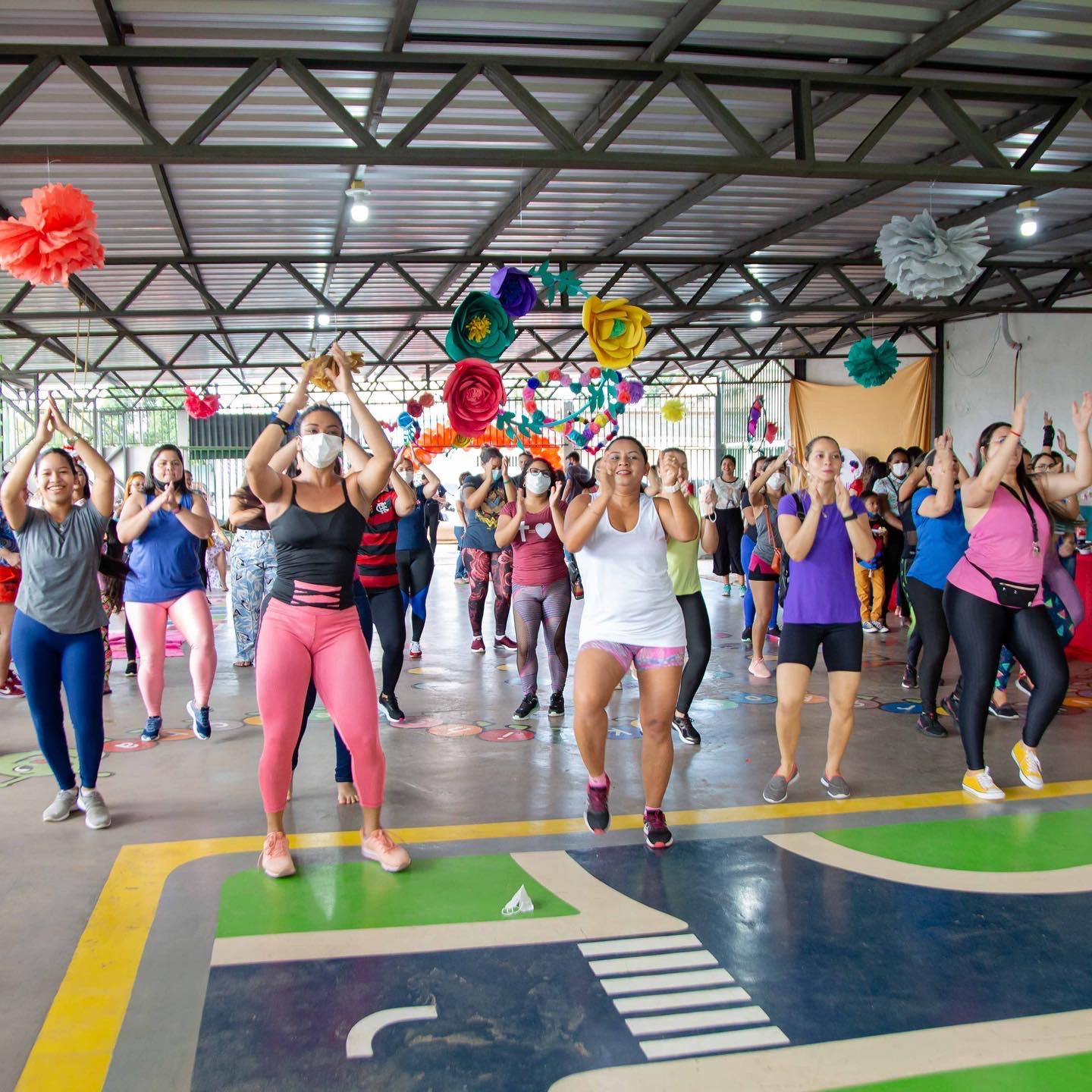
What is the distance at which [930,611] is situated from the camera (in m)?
6.31

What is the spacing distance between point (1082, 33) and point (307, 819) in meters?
7.06

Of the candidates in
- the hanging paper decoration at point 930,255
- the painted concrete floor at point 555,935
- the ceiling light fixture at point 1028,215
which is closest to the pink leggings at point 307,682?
the painted concrete floor at point 555,935

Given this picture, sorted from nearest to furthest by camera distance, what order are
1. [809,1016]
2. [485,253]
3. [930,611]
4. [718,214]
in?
[809,1016]
[930,611]
[718,214]
[485,253]

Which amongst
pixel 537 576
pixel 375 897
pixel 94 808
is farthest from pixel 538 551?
pixel 375 897

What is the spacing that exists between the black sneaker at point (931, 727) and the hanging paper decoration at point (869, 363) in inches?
126

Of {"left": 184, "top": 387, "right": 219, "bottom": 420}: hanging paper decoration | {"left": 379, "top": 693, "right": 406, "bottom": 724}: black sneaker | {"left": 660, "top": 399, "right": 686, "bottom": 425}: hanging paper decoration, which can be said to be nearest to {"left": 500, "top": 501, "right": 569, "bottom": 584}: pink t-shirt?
{"left": 379, "top": 693, "right": 406, "bottom": 724}: black sneaker

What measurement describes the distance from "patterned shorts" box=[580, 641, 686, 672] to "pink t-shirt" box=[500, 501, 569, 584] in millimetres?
2447

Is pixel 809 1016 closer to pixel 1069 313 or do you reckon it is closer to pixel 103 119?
pixel 103 119

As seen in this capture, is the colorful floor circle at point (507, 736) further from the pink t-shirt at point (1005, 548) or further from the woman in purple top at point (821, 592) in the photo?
the pink t-shirt at point (1005, 548)

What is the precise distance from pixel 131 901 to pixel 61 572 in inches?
61.8

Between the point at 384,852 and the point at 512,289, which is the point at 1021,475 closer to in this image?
the point at 512,289

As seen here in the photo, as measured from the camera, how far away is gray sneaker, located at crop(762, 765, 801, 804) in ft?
16.2

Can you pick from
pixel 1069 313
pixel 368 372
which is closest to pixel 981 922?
pixel 1069 313

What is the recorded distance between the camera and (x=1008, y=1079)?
2652 millimetres
